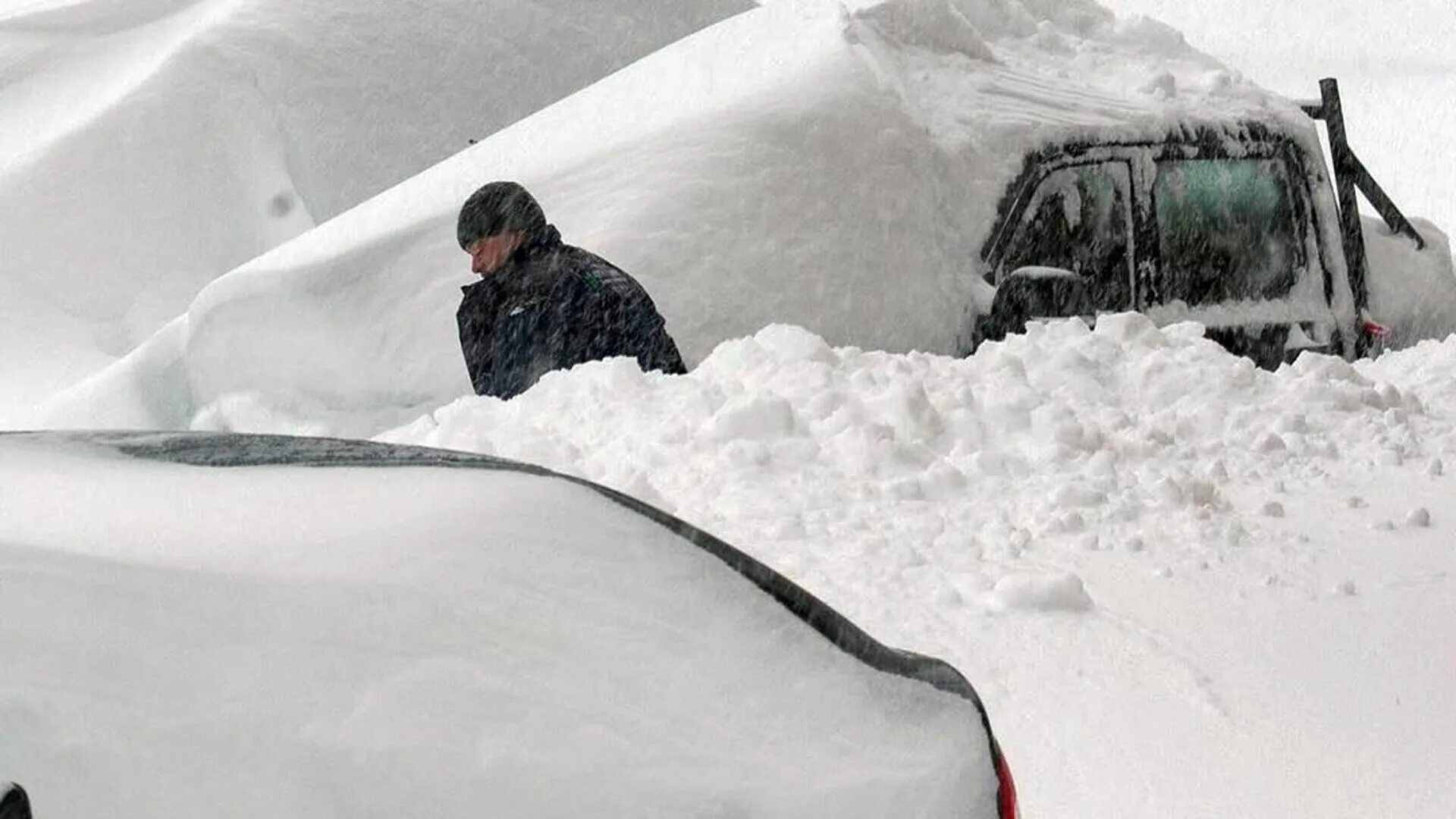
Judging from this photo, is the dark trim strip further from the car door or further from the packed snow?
the car door

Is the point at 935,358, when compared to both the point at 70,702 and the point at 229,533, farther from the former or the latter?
the point at 70,702

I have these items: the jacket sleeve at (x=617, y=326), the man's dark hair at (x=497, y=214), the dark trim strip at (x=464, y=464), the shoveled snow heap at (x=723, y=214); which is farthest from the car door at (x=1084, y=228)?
the dark trim strip at (x=464, y=464)

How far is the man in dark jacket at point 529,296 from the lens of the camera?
540 cm

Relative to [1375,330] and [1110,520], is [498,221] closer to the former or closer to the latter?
[1110,520]

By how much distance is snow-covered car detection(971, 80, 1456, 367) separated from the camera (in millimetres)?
6078

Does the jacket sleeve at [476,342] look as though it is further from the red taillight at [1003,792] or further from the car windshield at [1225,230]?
the red taillight at [1003,792]

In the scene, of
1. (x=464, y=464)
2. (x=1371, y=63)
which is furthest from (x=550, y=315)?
(x=1371, y=63)

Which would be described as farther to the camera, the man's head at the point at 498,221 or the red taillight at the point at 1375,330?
the red taillight at the point at 1375,330

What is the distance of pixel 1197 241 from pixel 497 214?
2307 mm

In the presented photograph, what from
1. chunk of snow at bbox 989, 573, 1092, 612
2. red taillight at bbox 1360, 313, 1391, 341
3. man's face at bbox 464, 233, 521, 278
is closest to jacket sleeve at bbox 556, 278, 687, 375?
man's face at bbox 464, 233, 521, 278

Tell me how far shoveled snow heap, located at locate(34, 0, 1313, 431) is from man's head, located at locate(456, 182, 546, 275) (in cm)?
59

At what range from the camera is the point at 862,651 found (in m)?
2.25

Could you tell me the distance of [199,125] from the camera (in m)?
9.18

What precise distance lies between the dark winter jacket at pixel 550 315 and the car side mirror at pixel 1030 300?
3.32 feet
